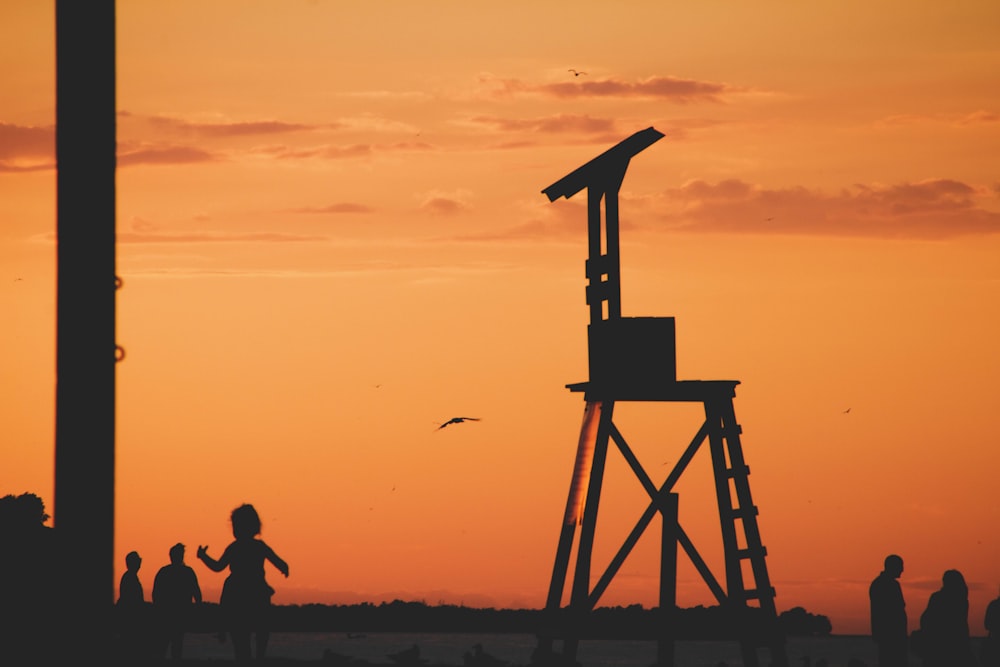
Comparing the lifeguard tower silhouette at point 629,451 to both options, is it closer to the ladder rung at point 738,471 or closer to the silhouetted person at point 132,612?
the ladder rung at point 738,471

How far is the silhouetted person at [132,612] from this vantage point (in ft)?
55.6

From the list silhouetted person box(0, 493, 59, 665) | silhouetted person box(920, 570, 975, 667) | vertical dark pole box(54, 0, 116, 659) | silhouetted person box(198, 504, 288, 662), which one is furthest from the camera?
silhouetted person box(920, 570, 975, 667)

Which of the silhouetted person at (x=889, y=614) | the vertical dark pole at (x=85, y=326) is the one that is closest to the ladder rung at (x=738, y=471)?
the silhouetted person at (x=889, y=614)

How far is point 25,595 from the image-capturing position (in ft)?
55.4

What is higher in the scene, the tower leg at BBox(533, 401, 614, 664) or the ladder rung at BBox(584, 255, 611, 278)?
the ladder rung at BBox(584, 255, 611, 278)

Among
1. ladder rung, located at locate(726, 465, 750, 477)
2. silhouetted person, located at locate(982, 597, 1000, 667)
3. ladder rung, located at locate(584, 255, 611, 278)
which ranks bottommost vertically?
silhouetted person, located at locate(982, 597, 1000, 667)

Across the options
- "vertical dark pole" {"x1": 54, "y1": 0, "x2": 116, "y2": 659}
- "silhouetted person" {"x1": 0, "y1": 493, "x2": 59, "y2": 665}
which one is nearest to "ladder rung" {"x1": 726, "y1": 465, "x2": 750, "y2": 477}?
"silhouetted person" {"x1": 0, "y1": 493, "x2": 59, "y2": 665}

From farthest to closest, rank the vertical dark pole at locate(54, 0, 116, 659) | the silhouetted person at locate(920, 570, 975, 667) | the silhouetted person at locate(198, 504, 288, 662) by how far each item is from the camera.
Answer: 1. the silhouetted person at locate(920, 570, 975, 667)
2. the silhouetted person at locate(198, 504, 288, 662)
3. the vertical dark pole at locate(54, 0, 116, 659)

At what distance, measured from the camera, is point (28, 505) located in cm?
4003

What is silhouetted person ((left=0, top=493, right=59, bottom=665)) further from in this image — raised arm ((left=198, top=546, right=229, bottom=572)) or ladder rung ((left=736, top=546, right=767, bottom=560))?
ladder rung ((left=736, top=546, right=767, bottom=560))

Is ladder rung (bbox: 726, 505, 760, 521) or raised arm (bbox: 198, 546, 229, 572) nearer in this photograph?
raised arm (bbox: 198, 546, 229, 572)

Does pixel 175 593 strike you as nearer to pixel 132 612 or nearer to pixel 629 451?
pixel 132 612

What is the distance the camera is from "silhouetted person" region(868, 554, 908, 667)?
57.1 ft

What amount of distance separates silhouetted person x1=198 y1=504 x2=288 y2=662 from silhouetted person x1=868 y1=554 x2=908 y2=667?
23.7 feet
